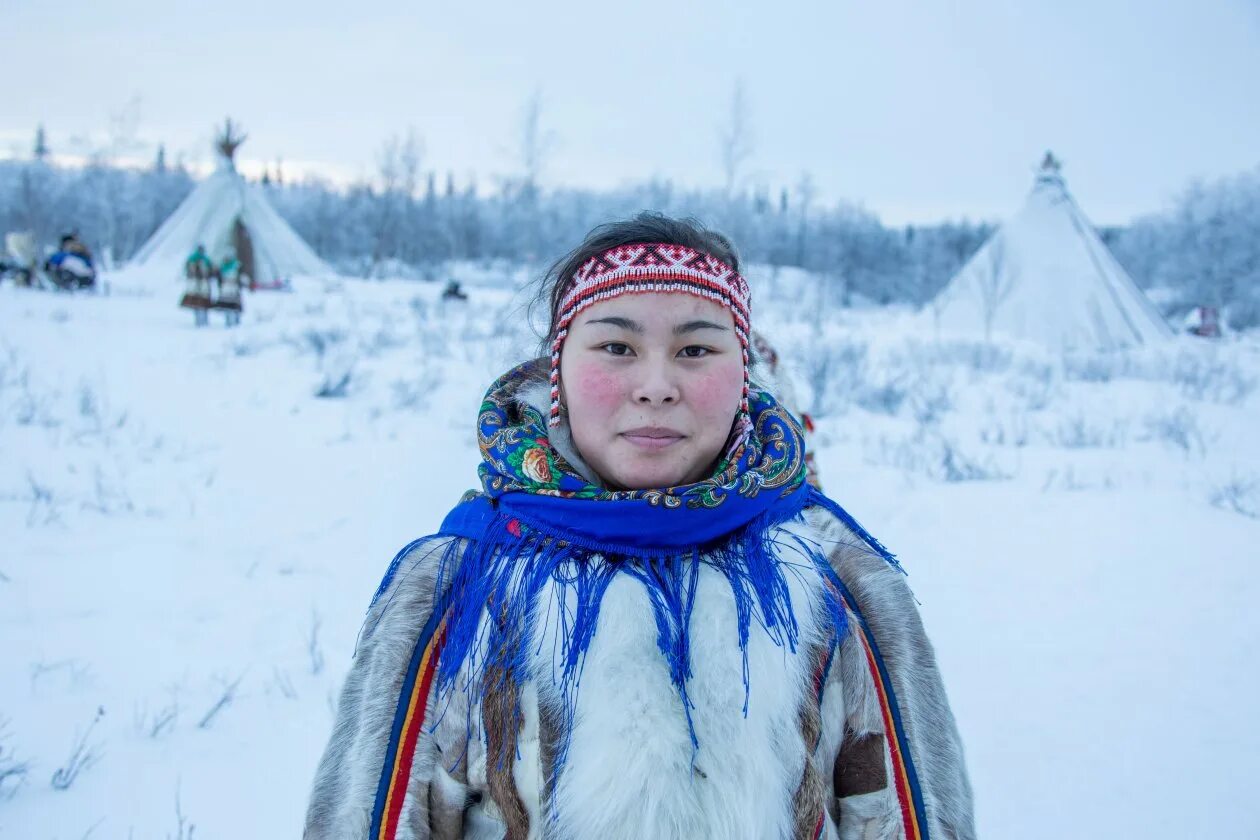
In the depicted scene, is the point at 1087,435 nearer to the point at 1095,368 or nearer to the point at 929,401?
the point at 929,401

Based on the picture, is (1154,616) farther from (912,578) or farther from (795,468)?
(795,468)

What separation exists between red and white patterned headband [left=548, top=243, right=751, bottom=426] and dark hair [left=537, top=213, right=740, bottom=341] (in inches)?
1.5

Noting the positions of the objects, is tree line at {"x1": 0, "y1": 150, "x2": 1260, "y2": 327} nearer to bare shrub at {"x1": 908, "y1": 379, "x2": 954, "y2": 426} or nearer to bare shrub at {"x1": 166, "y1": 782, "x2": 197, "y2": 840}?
bare shrub at {"x1": 908, "y1": 379, "x2": 954, "y2": 426}

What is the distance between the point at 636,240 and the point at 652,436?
39 centimetres

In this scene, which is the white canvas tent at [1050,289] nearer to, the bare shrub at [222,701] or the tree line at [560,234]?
the tree line at [560,234]

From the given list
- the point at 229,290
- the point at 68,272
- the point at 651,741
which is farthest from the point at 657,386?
the point at 68,272

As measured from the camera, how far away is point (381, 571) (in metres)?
3.74

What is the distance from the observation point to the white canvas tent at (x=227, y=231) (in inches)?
781

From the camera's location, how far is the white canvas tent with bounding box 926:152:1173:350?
48.4ft

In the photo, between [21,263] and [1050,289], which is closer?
[1050,289]

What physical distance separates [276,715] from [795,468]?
7.32 ft

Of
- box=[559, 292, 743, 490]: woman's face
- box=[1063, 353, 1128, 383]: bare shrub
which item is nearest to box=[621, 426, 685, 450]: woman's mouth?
box=[559, 292, 743, 490]: woman's face

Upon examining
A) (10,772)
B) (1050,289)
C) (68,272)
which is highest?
(1050,289)

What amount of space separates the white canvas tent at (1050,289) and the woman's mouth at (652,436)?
14.7m
